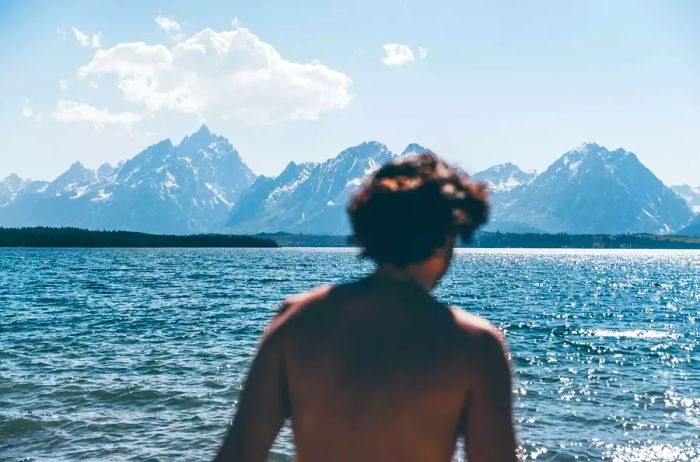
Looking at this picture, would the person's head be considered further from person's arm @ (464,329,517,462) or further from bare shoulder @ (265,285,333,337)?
person's arm @ (464,329,517,462)

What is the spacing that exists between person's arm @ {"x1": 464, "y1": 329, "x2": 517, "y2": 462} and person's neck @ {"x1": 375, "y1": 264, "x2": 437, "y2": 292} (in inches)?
16.7

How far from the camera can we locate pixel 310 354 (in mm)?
2762

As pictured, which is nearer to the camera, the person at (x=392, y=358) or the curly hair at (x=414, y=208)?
the person at (x=392, y=358)

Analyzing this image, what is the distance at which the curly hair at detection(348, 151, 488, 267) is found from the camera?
282cm

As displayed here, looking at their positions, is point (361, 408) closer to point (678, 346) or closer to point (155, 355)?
point (155, 355)

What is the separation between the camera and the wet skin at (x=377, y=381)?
2.64 metres

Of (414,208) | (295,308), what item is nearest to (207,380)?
(295,308)

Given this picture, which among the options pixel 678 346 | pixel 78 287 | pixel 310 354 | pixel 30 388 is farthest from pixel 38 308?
pixel 310 354

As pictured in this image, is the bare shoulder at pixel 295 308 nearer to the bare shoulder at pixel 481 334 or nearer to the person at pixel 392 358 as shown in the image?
the person at pixel 392 358

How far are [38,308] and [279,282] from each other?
142 feet

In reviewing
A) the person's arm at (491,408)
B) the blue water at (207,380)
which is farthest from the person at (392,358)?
the blue water at (207,380)

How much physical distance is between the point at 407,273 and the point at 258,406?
2.99 ft

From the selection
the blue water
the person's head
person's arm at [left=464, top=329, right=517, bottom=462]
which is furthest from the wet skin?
the blue water

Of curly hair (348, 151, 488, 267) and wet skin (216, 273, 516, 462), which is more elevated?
curly hair (348, 151, 488, 267)
